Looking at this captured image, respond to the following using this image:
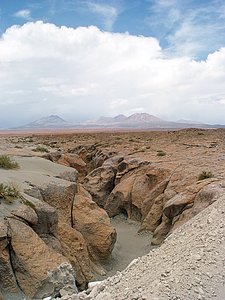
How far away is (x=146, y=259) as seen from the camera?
8219 millimetres

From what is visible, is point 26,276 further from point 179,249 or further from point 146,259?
point 179,249

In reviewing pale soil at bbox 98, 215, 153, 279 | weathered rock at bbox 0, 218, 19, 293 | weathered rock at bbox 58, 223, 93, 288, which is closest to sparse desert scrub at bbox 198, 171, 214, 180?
pale soil at bbox 98, 215, 153, 279

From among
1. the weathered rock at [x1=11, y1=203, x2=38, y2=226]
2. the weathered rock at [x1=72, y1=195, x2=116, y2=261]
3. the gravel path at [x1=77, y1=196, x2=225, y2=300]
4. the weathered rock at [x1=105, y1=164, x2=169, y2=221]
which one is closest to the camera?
the gravel path at [x1=77, y1=196, x2=225, y2=300]

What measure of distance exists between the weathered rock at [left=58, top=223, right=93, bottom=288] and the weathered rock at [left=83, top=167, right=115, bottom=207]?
9.89 m

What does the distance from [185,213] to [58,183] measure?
4.99m

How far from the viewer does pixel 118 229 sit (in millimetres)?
19672

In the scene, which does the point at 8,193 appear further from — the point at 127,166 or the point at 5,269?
the point at 127,166

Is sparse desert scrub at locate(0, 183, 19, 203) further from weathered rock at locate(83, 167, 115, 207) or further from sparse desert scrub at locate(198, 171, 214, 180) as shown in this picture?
weathered rock at locate(83, 167, 115, 207)

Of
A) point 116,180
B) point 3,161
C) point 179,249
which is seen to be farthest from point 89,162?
point 179,249

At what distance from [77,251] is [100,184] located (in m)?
11.3

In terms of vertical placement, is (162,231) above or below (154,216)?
below

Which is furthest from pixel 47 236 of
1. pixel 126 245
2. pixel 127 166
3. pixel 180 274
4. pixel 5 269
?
pixel 127 166

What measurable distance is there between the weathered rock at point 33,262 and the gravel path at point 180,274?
244 centimetres

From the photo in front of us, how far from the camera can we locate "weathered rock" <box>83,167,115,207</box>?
2380 centimetres
